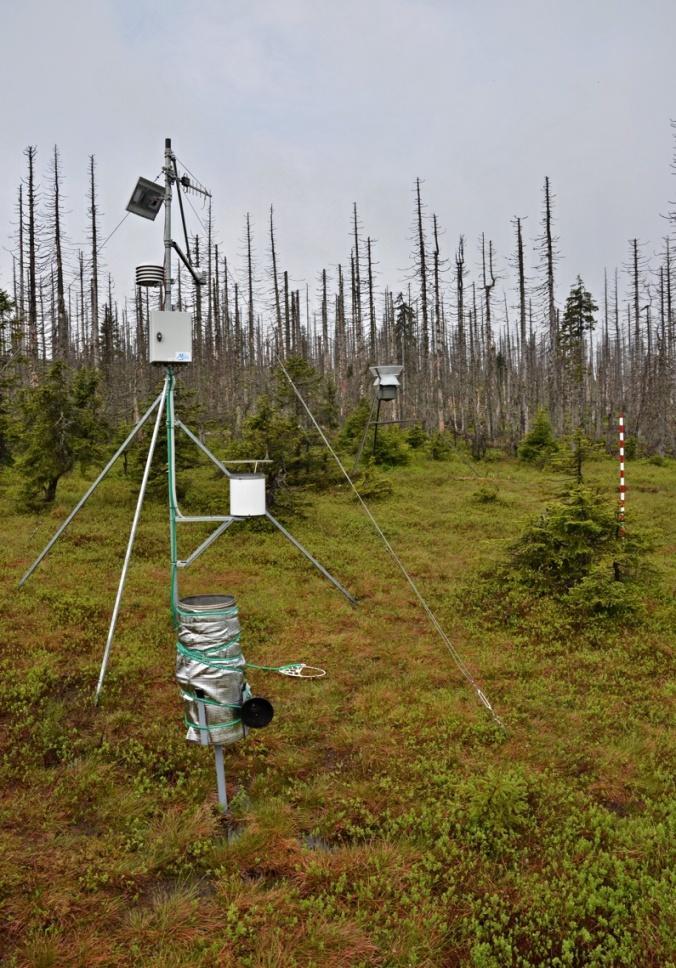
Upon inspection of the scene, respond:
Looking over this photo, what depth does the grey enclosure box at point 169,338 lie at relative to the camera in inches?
265

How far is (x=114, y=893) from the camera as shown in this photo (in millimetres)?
3584

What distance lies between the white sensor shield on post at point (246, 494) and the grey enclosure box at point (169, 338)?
1695mm

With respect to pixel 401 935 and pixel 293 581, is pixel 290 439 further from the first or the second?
pixel 401 935

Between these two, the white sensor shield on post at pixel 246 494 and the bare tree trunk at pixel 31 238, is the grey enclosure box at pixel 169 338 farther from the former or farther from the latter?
the bare tree trunk at pixel 31 238

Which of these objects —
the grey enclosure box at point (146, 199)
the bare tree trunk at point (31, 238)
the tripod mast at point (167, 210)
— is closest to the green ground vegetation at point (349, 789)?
the tripod mast at point (167, 210)

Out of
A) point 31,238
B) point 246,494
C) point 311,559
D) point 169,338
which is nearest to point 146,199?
point 169,338

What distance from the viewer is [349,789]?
4.67 metres

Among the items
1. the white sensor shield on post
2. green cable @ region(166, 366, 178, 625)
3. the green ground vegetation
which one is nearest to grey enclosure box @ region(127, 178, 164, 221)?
green cable @ region(166, 366, 178, 625)

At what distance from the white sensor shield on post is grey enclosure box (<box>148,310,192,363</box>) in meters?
1.69

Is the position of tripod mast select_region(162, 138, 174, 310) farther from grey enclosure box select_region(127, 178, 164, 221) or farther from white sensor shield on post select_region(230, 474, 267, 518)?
white sensor shield on post select_region(230, 474, 267, 518)

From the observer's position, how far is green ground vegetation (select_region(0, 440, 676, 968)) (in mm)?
3334

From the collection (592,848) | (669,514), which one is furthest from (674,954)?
(669,514)

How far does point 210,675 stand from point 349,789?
5.06 feet

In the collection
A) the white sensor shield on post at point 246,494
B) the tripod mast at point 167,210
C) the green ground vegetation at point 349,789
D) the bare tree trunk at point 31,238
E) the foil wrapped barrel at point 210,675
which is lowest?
the green ground vegetation at point 349,789
